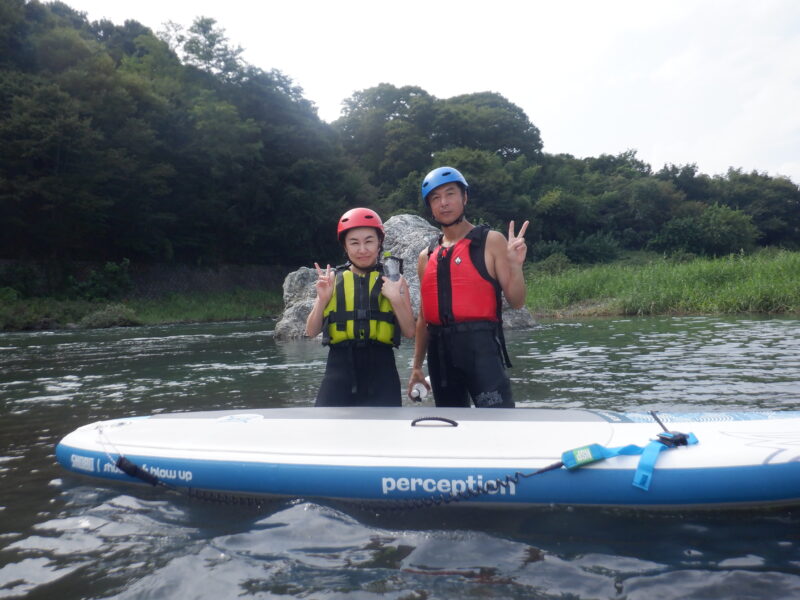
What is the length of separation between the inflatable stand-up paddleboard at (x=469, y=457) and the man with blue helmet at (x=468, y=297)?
0.90ft

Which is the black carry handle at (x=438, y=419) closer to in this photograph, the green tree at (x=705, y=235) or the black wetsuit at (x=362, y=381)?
the black wetsuit at (x=362, y=381)

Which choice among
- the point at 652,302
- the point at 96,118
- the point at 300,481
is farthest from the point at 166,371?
the point at 96,118

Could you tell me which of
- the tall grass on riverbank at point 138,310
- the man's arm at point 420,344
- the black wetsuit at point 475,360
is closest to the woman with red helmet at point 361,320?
the man's arm at point 420,344

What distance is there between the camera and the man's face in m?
3.71

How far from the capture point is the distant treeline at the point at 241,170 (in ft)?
70.1

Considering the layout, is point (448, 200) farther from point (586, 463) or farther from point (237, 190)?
point (237, 190)

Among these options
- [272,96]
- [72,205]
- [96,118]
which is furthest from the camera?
[272,96]

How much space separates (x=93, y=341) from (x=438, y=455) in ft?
38.8

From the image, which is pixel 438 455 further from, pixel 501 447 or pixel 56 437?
pixel 56 437

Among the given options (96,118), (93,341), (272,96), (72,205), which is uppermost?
(272,96)

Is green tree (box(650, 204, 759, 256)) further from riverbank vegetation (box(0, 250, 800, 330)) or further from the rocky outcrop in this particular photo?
the rocky outcrop

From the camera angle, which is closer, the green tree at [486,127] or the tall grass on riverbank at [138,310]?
the tall grass on riverbank at [138,310]

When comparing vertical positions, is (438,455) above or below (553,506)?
above

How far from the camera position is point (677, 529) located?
8.72ft
